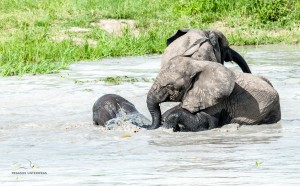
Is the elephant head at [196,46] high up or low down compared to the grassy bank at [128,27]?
Result: up

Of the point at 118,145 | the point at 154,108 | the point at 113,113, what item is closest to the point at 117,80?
the point at 113,113

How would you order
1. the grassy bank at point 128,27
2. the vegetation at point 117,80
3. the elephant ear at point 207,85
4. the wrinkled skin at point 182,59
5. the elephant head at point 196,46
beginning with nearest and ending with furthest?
the elephant ear at point 207,85 < the wrinkled skin at point 182,59 < the elephant head at point 196,46 < the vegetation at point 117,80 < the grassy bank at point 128,27

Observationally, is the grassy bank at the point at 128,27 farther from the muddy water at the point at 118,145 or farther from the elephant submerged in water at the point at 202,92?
the elephant submerged in water at the point at 202,92

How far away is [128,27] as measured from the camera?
17484mm

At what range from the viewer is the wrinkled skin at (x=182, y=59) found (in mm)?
8266

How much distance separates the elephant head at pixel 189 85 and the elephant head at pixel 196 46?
0.38 meters

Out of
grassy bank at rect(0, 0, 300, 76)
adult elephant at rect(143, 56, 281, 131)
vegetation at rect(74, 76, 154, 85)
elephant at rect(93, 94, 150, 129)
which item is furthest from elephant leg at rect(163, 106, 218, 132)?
grassy bank at rect(0, 0, 300, 76)

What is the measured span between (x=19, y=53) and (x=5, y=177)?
7.74 m

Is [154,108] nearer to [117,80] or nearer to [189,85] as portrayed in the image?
[189,85]

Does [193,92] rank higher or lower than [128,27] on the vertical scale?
higher

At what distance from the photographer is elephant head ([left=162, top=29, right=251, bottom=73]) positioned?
872 centimetres

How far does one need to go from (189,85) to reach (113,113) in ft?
2.99

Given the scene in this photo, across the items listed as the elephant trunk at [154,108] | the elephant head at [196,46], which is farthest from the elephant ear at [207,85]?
the elephant head at [196,46]

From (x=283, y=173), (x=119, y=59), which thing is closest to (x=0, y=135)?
(x=283, y=173)
